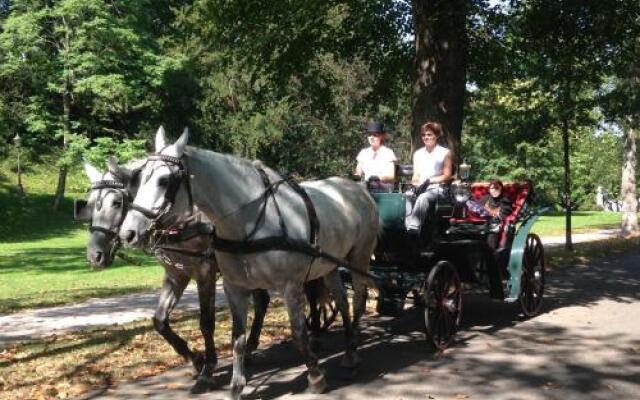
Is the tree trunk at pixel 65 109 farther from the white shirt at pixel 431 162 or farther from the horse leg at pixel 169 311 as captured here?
the horse leg at pixel 169 311

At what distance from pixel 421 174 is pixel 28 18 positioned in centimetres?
3125

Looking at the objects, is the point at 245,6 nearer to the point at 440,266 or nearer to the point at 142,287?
the point at 142,287

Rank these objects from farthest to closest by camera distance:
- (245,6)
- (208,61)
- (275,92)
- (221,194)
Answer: (208,61) < (275,92) < (245,6) < (221,194)

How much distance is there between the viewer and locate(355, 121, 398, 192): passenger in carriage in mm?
8367

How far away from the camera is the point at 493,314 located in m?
10.1

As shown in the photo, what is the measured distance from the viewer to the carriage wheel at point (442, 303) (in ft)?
24.9

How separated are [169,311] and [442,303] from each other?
10.1 ft

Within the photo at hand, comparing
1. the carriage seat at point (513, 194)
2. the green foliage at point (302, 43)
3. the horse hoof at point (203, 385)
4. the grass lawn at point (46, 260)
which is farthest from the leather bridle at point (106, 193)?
the green foliage at point (302, 43)

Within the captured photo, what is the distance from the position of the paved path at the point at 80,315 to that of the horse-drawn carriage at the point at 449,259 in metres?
4.38

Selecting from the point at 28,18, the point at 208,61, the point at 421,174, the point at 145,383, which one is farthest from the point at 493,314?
the point at 28,18

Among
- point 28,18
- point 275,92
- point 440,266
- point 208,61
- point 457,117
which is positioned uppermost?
point 28,18

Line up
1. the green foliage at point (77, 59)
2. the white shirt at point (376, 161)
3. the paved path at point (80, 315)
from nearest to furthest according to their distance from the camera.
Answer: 1. the white shirt at point (376, 161)
2. the paved path at point (80, 315)
3. the green foliage at point (77, 59)

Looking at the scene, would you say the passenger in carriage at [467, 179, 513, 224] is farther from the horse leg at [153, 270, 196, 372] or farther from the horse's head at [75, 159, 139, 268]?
the horse's head at [75, 159, 139, 268]

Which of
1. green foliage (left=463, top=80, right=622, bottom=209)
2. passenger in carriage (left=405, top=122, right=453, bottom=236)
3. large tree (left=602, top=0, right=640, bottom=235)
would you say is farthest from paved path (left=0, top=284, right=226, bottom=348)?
green foliage (left=463, top=80, right=622, bottom=209)
